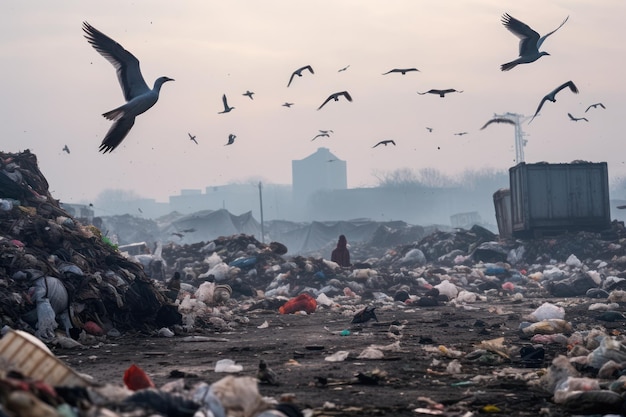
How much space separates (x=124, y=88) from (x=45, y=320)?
2.44 metres

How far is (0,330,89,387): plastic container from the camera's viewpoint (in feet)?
11.0

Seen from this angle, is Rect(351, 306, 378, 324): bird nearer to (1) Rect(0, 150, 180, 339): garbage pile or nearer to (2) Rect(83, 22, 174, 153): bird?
(1) Rect(0, 150, 180, 339): garbage pile

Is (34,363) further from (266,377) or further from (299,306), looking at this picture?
(299,306)

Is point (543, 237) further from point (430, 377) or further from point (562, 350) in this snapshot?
point (430, 377)

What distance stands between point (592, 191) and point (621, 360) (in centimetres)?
1636

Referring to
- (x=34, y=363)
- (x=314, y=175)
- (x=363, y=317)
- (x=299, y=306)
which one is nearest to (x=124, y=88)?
(x=363, y=317)

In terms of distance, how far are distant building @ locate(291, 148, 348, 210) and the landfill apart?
9288 centimetres

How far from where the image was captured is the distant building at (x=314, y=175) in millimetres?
111375

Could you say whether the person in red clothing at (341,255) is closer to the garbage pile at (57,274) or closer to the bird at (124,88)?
the garbage pile at (57,274)

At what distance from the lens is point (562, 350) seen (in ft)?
22.1

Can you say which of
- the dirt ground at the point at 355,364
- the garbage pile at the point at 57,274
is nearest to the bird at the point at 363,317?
the dirt ground at the point at 355,364

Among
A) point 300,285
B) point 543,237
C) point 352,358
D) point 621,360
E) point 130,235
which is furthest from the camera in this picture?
point 130,235

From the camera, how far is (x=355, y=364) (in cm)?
616

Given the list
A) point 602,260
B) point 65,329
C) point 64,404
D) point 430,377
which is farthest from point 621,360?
point 602,260
